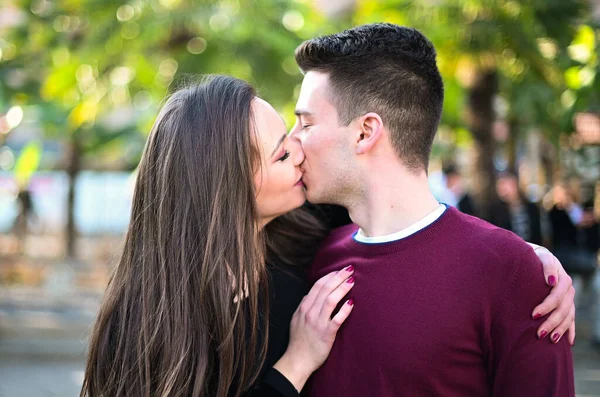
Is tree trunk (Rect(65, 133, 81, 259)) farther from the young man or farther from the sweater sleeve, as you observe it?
the sweater sleeve

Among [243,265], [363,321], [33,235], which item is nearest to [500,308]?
[363,321]

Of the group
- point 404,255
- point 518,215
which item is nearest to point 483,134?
point 518,215

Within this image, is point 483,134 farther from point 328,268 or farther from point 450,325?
point 450,325

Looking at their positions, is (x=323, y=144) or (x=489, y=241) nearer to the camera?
(x=489, y=241)

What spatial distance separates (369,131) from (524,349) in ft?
2.49

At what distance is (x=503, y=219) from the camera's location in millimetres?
8977

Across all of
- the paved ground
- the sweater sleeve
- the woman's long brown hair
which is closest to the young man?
the sweater sleeve

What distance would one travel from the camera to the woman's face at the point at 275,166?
8.11 ft

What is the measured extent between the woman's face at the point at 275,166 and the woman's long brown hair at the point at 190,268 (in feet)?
0.13

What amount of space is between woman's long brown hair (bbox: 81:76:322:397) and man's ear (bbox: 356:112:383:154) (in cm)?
34

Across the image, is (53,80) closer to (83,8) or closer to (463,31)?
(83,8)

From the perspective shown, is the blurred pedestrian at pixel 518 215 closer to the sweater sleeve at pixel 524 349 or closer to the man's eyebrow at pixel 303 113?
the man's eyebrow at pixel 303 113

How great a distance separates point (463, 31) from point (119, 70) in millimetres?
3816

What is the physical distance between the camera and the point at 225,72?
8.07m
